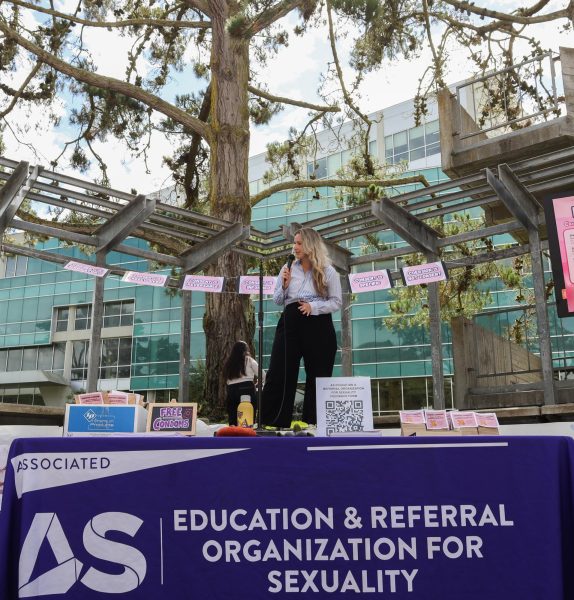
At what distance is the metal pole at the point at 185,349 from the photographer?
900 cm

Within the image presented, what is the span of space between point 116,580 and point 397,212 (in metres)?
6.82

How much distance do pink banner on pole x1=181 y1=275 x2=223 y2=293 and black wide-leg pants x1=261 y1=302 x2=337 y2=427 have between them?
3.99 m

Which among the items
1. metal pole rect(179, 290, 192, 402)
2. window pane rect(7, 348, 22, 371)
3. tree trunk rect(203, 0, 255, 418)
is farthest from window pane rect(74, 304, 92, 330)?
metal pole rect(179, 290, 192, 402)

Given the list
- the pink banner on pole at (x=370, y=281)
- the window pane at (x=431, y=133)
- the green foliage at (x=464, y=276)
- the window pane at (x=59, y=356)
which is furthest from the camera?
the window pane at (x=59, y=356)

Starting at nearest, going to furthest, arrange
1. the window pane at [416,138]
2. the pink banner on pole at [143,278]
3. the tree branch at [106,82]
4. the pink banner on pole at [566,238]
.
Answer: the pink banner on pole at [566,238] → the pink banner on pole at [143,278] → the tree branch at [106,82] → the window pane at [416,138]

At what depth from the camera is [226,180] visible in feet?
32.5

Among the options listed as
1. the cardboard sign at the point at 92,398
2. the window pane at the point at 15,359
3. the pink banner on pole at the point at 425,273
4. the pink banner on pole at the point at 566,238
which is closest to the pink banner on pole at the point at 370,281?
the pink banner on pole at the point at 425,273

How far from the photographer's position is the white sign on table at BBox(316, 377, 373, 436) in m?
3.26

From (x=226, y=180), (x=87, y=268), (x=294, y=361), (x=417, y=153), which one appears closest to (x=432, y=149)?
(x=417, y=153)

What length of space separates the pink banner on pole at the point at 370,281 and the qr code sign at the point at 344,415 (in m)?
5.08

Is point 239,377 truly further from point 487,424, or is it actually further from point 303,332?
point 487,424

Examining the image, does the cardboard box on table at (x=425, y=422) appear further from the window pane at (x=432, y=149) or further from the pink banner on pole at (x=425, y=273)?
the window pane at (x=432, y=149)

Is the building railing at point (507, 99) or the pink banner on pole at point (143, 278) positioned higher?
the building railing at point (507, 99)

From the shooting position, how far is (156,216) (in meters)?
8.52
